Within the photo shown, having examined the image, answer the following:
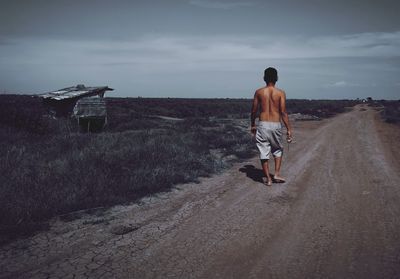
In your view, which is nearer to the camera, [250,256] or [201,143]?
[250,256]

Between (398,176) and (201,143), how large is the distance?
607 cm

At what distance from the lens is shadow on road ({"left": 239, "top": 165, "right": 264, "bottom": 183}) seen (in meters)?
6.67

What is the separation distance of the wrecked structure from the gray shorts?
→ 12823 mm

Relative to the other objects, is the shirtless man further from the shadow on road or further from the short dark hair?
the shadow on road

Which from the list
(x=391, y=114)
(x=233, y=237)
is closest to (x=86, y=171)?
(x=233, y=237)

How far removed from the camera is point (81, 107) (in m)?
16.9

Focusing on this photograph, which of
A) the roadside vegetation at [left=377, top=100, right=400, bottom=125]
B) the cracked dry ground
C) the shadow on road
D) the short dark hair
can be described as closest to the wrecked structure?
the shadow on road

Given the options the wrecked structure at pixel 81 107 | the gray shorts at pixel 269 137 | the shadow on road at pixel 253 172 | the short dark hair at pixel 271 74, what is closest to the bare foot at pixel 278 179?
the shadow on road at pixel 253 172

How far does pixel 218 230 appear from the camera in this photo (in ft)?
13.1

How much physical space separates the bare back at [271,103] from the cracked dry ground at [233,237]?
1349mm

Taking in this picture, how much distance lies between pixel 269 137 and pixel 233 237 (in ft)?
8.31

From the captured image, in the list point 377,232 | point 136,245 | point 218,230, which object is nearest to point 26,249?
point 136,245

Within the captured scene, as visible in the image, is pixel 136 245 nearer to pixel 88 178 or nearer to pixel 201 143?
pixel 88 178

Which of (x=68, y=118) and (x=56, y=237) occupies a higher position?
(x=68, y=118)
